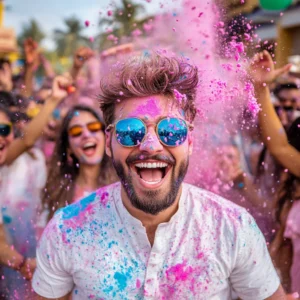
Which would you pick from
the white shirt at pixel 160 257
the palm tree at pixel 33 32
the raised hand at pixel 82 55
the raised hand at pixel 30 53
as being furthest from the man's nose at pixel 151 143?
the palm tree at pixel 33 32

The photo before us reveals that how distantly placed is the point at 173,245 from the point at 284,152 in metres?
0.89

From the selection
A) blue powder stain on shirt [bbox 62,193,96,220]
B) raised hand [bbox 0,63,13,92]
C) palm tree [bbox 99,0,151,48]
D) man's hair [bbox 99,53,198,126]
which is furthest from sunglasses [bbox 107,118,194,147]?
raised hand [bbox 0,63,13,92]

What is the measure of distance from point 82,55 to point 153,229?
1513 millimetres

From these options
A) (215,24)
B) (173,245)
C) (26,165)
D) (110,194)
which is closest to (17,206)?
(26,165)

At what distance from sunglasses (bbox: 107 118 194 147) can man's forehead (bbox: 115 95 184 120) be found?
0.03 metres

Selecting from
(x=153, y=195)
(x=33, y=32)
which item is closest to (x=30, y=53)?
(x=153, y=195)

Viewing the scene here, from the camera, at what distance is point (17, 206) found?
2.90 metres

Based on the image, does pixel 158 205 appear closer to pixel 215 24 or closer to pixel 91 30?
pixel 215 24

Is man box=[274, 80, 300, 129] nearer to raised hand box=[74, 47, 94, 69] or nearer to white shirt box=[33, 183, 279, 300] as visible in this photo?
raised hand box=[74, 47, 94, 69]

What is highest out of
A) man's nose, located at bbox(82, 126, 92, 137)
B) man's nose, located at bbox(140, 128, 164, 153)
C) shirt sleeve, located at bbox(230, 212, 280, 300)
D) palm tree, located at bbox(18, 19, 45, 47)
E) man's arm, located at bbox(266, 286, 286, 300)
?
palm tree, located at bbox(18, 19, 45, 47)

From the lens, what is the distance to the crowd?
2215 mm

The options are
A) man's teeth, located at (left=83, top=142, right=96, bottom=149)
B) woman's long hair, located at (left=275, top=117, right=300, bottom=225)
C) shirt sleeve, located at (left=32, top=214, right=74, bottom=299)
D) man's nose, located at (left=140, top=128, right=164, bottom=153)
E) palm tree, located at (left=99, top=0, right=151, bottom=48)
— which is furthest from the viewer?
man's teeth, located at (left=83, top=142, right=96, bottom=149)

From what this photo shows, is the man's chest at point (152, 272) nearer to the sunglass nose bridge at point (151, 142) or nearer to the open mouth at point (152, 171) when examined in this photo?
the open mouth at point (152, 171)

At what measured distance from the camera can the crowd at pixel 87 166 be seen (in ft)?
7.27
